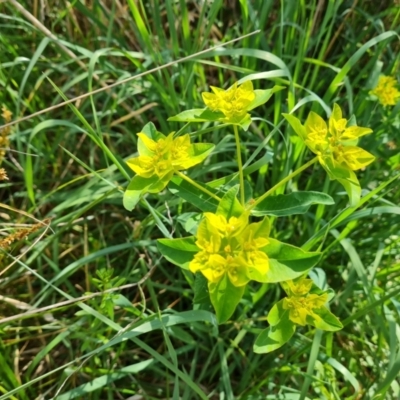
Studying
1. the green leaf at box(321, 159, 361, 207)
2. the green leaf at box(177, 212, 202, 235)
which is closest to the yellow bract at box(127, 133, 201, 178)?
the green leaf at box(177, 212, 202, 235)

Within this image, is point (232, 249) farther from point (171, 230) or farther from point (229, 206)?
point (171, 230)

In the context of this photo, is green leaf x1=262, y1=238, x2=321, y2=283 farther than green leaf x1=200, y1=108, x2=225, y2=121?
No

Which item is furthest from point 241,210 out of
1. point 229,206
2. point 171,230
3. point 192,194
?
point 171,230

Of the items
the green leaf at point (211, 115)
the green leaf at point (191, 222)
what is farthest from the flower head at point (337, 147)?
the green leaf at point (191, 222)

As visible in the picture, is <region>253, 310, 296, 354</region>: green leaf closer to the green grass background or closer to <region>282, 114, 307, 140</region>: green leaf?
the green grass background

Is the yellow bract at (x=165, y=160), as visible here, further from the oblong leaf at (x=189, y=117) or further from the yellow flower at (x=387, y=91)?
the yellow flower at (x=387, y=91)

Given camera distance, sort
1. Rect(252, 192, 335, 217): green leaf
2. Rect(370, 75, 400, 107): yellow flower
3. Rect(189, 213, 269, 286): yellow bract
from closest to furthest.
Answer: Rect(189, 213, 269, 286): yellow bract < Rect(252, 192, 335, 217): green leaf < Rect(370, 75, 400, 107): yellow flower

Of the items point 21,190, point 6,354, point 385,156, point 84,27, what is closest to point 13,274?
point 6,354
